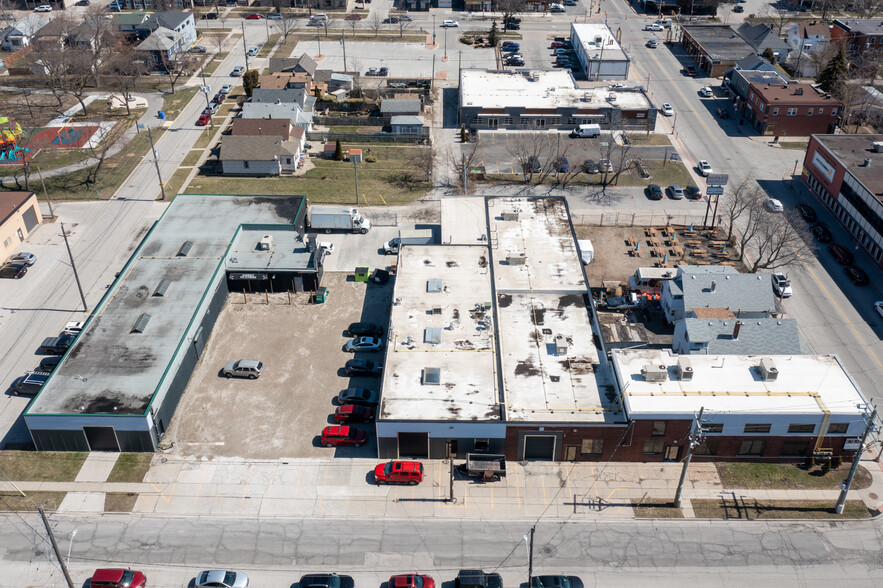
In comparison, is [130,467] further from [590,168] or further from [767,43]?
[767,43]

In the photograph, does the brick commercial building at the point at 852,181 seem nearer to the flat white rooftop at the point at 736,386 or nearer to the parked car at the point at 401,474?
the flat white rooftop at the point at 736,386

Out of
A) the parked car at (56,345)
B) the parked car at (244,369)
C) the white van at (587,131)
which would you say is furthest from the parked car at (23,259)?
the white van at (587,131)

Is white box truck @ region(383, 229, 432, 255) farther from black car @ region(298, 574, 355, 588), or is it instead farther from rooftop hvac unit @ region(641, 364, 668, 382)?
black car @ region(298, 574, 355, 588)

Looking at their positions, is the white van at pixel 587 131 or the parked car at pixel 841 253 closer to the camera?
the parked car at pixel 841 253

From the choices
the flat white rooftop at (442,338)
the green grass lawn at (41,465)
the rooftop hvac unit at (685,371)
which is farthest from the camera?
the rooftop hvac unit at (685,371)

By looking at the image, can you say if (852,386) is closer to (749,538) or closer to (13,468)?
(749,538)

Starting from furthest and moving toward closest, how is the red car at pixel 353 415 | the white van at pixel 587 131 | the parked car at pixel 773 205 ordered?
1. the white van at pixel 587 131
2. the parked car at pixel 773 205
3. the red car at pixel 353 415

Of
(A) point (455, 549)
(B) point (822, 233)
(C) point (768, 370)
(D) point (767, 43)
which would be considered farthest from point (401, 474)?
(D) point (767, 43)
